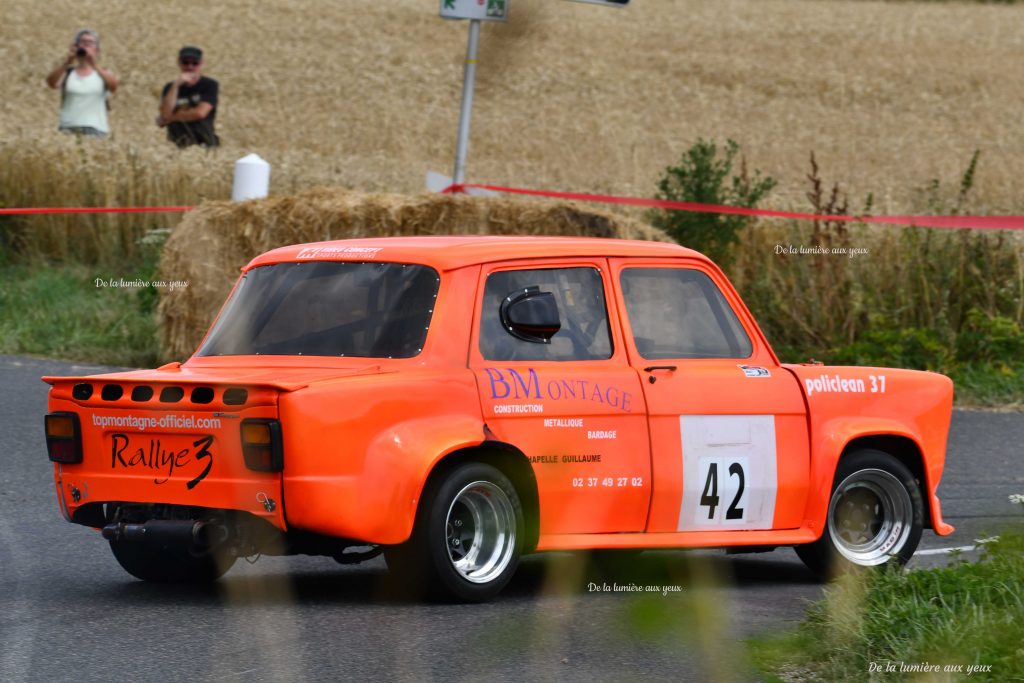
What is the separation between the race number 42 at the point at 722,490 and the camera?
24.8 feet

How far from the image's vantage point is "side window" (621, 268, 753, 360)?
7.73 m

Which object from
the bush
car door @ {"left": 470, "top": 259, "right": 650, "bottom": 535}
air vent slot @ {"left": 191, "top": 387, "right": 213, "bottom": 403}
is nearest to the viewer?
air vent slot @ {"left": 191, "top": 387, "right": 213, "bottom": 403}

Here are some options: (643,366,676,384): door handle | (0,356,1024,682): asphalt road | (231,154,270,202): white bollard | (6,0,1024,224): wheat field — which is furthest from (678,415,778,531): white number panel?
(6,0,1024,224): wheat field

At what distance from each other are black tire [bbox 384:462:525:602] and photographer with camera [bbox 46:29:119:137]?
13.1 metres

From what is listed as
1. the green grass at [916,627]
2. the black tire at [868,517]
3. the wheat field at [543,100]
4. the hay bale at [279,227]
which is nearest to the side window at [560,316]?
the black tire at [868,517]

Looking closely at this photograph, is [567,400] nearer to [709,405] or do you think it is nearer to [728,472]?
[709,405]

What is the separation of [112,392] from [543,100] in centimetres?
2714

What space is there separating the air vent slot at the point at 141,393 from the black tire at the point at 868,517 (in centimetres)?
318

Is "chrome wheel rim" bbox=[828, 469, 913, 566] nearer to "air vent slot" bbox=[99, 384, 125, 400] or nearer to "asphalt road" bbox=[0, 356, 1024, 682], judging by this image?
"asphalt road" bbox=[0, 356, 1024, 682]

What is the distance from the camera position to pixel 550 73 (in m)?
35.9

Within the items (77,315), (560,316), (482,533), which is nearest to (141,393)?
(482,533)

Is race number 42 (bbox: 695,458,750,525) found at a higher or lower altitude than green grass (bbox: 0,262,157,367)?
higher

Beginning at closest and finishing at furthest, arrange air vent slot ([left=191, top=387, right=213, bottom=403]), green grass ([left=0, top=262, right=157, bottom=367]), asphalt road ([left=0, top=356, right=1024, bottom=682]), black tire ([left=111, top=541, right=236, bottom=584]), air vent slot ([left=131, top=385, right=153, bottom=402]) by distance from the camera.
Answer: asphalt road ([left=0, top=356, right=1024, bottom=682]), air vent slot ([left=191, top=387, right=213, bottom=403]), air vent slot ([left=131, top=385, right=153, bottom=402]), black tire ([left=111, top=541, right=236, bottom=584]), green grass ([left=0, top=262, right=157, bottom=367])

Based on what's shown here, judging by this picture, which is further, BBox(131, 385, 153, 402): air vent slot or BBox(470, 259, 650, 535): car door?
BBox(470, 259, 650, 535): car door
